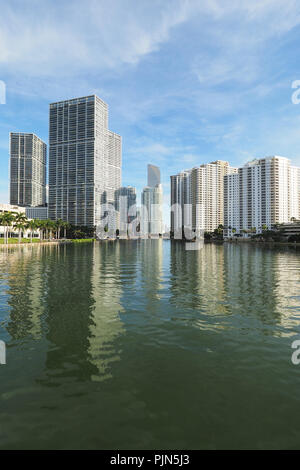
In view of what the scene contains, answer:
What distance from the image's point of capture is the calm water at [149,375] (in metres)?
8.07

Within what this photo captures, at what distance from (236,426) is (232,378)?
3.08 m

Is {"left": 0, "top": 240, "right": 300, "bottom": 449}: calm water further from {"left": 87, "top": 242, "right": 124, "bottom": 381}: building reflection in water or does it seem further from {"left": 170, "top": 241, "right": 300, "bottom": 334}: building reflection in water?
{"left": 170, "top": 241, "right": 300, "bottom": 334}: building reflection in water

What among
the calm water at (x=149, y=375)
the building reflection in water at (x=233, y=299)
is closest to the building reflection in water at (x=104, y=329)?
the calm water at (x=149, y=375)

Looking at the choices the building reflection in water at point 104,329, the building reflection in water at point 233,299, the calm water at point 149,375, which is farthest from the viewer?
the building reflection in water at point 233,299

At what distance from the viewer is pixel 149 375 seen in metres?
11.5

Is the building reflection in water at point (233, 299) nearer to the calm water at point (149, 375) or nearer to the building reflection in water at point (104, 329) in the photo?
the calm water at point (149, 375)

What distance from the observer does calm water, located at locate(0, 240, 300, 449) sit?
8070mm

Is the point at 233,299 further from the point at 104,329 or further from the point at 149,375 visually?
the point at 149,375

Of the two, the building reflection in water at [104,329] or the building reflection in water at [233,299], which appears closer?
the building reflection in water at [104,329]

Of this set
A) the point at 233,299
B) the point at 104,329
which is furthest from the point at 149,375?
the point at 233,299

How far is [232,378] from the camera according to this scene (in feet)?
36.9

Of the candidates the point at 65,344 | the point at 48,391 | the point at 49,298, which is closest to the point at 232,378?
the point at 48,391

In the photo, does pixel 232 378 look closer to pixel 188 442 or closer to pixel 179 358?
pixel 179 358

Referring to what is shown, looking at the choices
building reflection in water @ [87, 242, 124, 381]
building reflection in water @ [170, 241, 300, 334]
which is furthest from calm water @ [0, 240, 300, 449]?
building reflection in water @ [170, 241, 300, 334]
